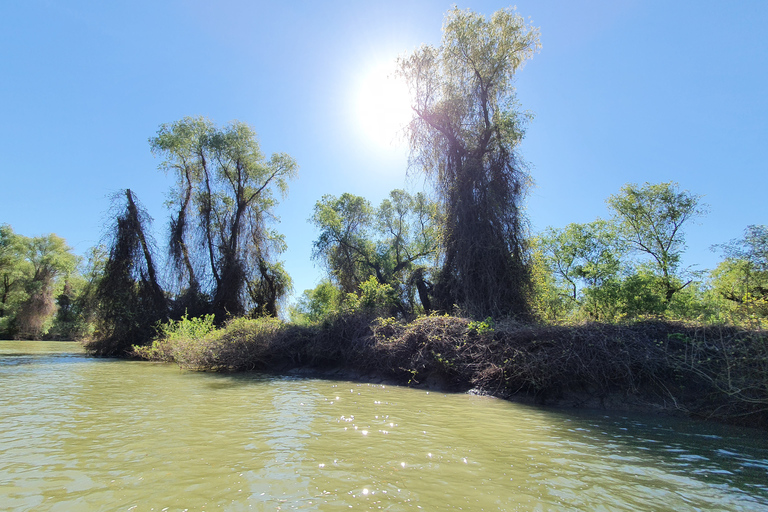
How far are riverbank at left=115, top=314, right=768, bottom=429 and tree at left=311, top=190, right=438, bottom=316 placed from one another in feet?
46.9

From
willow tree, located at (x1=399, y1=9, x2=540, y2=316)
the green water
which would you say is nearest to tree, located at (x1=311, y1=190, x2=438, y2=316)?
willow tree, located at (x1=399, y1=9, x2=540, y2=316)

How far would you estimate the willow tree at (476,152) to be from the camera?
46.4 ft

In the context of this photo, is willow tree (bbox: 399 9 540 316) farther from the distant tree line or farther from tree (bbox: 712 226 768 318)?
tree (bbox: 712 226 768 318)

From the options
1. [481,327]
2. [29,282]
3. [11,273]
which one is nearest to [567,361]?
[481,327]

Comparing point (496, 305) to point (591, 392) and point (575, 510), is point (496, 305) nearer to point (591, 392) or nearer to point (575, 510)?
point (591, 392)

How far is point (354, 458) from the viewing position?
12.9ft

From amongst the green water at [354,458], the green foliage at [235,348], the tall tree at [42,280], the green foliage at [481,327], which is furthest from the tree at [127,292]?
the tall tree at [42,280]

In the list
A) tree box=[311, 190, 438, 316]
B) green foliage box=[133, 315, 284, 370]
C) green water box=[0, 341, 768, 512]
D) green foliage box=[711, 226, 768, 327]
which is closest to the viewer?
green water box=[0, 341, 768, 512]

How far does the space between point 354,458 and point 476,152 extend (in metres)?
14.4

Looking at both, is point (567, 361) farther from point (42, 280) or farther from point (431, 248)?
point (42, 280)

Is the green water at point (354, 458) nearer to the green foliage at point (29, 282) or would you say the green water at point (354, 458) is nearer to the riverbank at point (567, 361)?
the riverbank at point (567, 361)

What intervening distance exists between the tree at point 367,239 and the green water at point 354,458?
20.3 m

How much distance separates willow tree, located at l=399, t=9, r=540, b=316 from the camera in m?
14.1

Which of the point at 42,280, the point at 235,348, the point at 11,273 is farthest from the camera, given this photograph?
the point at 42,280
